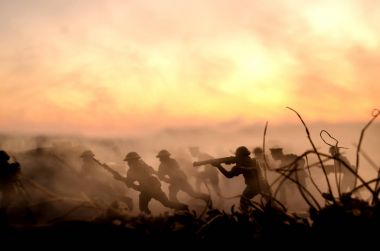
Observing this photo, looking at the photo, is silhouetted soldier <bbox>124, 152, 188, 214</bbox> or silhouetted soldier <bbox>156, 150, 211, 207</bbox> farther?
silhouetted soldier <bbox>156, 150, 211, 207</bbox>

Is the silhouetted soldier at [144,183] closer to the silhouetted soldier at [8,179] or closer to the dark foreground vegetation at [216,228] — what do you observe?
the silhouetted soldier at [8,179]

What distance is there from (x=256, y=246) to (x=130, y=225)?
1.19m

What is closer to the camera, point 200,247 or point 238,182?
point 200,247

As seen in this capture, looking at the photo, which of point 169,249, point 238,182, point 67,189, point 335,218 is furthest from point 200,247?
point 238,182

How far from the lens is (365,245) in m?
2.64

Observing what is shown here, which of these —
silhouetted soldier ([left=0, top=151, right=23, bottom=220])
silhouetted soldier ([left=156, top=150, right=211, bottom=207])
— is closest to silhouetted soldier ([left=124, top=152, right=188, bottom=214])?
silhouetted soldier ([left=156, top=150, right=211, bottom=207])

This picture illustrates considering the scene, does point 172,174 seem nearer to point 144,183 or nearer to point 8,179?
point 144,183

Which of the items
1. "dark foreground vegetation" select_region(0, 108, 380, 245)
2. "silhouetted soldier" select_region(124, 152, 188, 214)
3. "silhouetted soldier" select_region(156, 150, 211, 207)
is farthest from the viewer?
"silhouetted soldier" select_region(156, 150, 211, 207)

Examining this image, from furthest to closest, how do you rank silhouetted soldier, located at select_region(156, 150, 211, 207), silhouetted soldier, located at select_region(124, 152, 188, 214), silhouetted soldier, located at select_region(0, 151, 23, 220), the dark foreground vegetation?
silhouetted soldier, located at select_region(156, 150, 211, 207) < silhouetted soldier, located at select_region(124, 152, 188, 214) < silhouetted soldier, located at select_region(0, 151, 23, 220) < the dark foreground vegetation

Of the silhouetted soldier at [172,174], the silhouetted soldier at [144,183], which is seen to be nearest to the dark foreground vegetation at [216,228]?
the silhouetted soldier at [144,183]

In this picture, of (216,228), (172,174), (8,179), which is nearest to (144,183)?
(172,174)

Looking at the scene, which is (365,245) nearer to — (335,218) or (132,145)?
(335,218)

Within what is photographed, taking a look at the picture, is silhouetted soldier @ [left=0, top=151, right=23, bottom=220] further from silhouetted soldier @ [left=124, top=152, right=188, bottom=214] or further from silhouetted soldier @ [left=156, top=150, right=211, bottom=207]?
silhouetted soldier @ [left=156, top=150, right=211, bottom=207]

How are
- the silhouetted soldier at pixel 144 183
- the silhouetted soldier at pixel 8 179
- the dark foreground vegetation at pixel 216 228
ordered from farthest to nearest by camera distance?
the silhouetted soldier at pixel 144 183 → the silhouetted soldier at pixel 8 179 → the dark foreground vegetation at pixel 216 228
